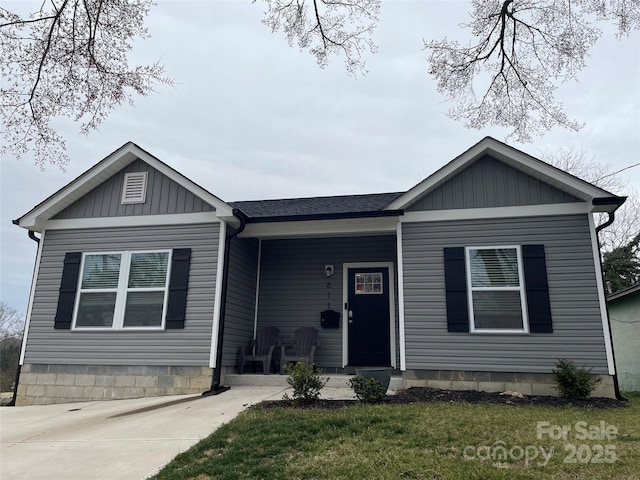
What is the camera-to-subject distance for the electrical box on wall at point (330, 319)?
8.66m

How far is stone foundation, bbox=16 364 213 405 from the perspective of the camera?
733 cm

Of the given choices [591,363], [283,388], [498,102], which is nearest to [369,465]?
[283,388]

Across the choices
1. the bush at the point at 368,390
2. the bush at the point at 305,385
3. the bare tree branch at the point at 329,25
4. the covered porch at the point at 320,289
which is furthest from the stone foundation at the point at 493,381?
the bare tree branch at the point at 329,25

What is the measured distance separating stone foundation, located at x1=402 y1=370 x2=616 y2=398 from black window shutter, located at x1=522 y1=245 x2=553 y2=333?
2.43 ft

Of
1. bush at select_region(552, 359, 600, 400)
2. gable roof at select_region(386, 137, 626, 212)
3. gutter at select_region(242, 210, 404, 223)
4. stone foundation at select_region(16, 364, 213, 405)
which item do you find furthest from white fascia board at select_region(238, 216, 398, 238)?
bush at select_region(552, 359, 600, 400)

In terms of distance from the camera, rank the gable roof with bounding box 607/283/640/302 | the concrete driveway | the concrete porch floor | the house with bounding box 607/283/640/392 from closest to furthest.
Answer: the concrete driveway
the concrete porch floor
the gable roof with bounding box 607/283/640/302
the house with bounding box 607/283/640/392

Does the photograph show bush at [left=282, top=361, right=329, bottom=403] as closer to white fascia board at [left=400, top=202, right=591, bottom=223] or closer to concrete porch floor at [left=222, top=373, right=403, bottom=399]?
concrete porch floor at [left=222, top=373, right=403, bottom=399]

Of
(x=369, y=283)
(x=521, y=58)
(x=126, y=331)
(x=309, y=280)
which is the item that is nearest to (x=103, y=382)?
(x=126, y=331)

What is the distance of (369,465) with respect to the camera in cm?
336

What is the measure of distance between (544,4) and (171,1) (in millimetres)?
4872

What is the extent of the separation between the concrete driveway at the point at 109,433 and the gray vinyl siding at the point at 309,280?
1699 mm

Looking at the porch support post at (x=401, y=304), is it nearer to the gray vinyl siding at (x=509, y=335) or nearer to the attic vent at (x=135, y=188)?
the gray vinyl siding at (x=509, y=335)

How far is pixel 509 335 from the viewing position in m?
6.75

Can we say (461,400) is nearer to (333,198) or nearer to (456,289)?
(456,289)
